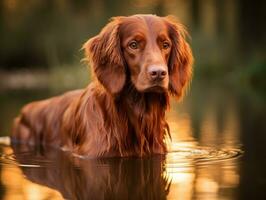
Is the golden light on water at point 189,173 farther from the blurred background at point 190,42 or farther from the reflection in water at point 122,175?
the blurred background at point 190,42

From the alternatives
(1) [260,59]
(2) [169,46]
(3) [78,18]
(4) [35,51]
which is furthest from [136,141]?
(4) [35,51]

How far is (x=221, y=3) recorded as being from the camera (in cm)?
2947

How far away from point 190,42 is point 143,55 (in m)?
19.5

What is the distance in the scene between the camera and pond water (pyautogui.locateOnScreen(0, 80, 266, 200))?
5.75 metres

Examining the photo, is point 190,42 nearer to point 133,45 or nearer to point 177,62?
point 177,62

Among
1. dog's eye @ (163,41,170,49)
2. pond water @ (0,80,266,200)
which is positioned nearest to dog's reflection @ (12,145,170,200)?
pond water @ (0,80,266,200)

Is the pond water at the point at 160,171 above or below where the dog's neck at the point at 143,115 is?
below

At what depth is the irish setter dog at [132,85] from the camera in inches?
296

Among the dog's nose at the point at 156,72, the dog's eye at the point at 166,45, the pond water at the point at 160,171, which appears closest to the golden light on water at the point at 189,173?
the pond water at the point at 160,171

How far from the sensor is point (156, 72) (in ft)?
23.5

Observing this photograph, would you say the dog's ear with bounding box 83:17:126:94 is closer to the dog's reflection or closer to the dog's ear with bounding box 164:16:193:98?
the dog's ear with bounding box 164:16:193:98

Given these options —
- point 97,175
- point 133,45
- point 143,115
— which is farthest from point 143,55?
point 97,175

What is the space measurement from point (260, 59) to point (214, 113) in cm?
1256

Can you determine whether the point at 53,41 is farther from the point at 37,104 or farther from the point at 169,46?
the point at 169,46
